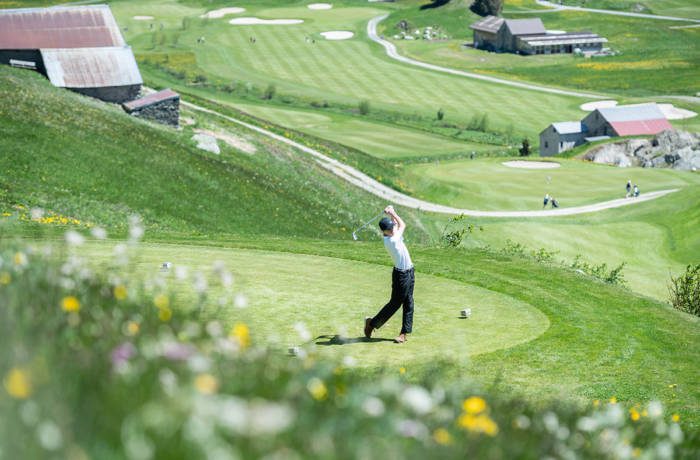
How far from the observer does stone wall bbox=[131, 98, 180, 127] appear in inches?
2245

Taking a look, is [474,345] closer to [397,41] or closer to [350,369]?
[350,369]

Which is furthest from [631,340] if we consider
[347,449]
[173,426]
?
[173,426]

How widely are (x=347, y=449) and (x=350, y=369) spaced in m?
7.38

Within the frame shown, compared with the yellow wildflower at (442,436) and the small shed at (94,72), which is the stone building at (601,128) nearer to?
the small shed at (94,72)

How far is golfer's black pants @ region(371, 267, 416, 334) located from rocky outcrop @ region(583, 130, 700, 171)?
3212 inches

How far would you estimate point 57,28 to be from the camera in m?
62.2

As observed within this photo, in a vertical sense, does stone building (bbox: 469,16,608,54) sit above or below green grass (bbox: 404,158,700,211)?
below

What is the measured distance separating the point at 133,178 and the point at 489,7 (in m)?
148

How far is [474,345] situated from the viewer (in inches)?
648

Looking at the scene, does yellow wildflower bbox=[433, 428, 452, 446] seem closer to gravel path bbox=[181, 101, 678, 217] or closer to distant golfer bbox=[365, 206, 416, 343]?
distant golfer bbox=[365, 206, 416, 343]

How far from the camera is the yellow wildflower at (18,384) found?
588 centimetres

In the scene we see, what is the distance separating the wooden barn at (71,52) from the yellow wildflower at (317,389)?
53257 millimetres

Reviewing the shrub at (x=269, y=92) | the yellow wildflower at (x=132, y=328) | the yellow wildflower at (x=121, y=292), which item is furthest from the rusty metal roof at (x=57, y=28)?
the shrub at (x=269, y=92)

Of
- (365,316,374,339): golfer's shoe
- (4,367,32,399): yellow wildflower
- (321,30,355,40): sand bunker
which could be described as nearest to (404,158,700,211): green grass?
(365,316,374,339): golfer's shoe
